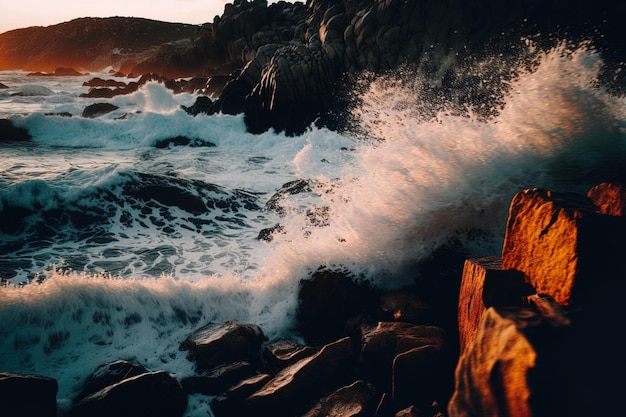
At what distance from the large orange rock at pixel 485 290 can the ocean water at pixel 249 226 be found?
46.3 inches

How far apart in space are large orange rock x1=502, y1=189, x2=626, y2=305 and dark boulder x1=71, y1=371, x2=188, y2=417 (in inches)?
111

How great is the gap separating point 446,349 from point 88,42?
108m

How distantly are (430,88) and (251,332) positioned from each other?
12964 mm

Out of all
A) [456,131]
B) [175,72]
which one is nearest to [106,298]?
[456,131]

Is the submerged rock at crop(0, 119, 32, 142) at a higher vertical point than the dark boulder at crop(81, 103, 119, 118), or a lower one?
lower

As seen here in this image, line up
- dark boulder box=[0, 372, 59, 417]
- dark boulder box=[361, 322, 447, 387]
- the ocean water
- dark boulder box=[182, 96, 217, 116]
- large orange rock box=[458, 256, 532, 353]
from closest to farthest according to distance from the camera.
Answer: dark boulder box=[0, 372, 59, 417], large orange rock box=[458, 256, 532, 353], dark boulder box=[361, 322, 447, 387], the ocean water, dark boulder box=[182, 96, 217, 116]

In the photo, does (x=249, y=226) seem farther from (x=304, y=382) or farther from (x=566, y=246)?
(x=566, y=246)

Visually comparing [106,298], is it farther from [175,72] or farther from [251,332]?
[175,72]

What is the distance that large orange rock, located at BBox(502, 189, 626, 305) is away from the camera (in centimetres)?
195

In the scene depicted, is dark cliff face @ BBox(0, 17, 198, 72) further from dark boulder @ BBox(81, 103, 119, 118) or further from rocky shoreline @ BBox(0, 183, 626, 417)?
rocky shoreline @ BBox(0, 183, 626, 417)

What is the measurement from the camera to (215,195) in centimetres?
809

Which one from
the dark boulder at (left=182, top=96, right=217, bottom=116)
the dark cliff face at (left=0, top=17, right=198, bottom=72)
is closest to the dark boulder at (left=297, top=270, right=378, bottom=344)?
the dark boulder at (left=182, top=96, right=217, bottom=116)

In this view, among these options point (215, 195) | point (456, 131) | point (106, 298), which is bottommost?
point (106, 298)

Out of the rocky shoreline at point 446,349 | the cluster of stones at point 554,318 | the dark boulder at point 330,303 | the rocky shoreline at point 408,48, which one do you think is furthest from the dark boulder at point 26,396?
the rocky shoreline at point 408,48
